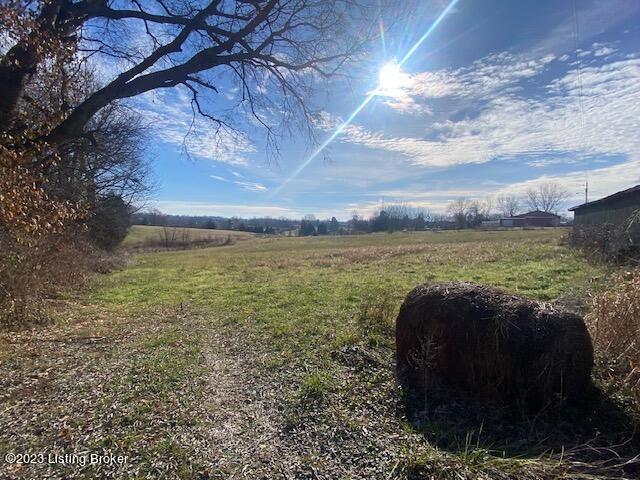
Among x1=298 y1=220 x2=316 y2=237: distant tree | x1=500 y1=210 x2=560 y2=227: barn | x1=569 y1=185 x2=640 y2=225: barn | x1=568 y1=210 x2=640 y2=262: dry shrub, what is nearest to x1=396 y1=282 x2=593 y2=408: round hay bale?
x1=568 y1=210 x2=640 y2=262: dry shrub

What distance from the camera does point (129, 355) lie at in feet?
18.8

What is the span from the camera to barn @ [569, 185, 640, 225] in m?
17.4

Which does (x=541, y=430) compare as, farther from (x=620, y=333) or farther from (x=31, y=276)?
(x=31, y=276)

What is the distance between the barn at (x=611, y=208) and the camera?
17.4 metres

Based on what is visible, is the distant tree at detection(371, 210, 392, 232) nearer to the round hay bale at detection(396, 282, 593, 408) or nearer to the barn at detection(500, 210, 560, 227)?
the barn at detection(500, 210, 560, 227)

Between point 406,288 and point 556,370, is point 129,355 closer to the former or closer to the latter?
point 556,370

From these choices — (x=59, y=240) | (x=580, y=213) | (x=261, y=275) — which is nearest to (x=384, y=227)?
(x=580, y=213)

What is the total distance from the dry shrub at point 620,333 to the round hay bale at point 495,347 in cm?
42

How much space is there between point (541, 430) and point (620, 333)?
1770 mm

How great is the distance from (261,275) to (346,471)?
14453 mm

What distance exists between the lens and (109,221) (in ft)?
74.3

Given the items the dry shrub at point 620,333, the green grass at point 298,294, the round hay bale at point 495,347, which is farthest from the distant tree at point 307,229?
the dry shrub at point 620,333

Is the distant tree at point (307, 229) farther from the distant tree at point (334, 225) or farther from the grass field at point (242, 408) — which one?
the grass field at point (242, 408)

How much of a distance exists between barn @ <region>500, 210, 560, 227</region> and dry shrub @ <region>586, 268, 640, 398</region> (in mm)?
104207
